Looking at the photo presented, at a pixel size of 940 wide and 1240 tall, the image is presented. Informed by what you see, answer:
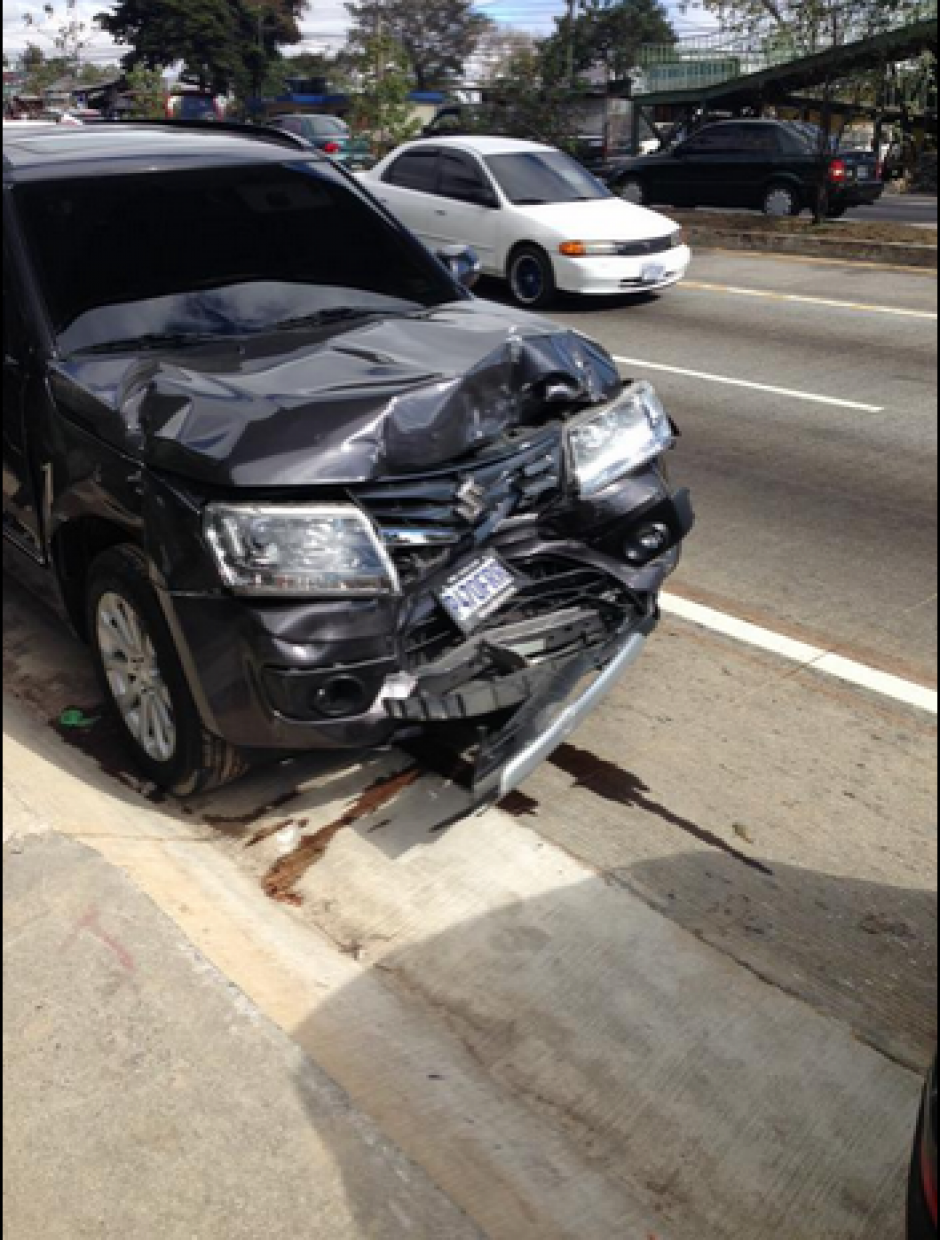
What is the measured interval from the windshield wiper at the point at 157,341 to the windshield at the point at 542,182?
27.2ft

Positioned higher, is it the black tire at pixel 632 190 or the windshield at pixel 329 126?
the windshield at pixel 329 126

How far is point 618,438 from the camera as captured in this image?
3596mm

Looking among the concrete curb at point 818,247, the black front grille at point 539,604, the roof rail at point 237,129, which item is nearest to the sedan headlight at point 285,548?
the black front grille at point 539,604

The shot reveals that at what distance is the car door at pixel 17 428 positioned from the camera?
372cm

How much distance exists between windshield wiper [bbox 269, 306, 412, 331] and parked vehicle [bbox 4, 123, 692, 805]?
0.07 feet

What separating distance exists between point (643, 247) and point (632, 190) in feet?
8.23

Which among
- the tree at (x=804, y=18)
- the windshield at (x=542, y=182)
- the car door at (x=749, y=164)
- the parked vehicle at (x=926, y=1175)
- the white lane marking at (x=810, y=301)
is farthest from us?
the car door at (x=749, y=164)

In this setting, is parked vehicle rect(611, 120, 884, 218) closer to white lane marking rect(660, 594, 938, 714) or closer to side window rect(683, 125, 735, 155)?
side window rect(683, 125, 735, 155)

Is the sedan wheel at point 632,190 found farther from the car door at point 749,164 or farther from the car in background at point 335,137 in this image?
the car in background at point 335,137

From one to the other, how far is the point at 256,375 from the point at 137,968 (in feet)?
5.30

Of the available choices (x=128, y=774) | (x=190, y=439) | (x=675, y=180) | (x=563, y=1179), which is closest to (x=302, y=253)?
(x=190, y=439)

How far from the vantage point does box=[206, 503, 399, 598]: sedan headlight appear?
285 cm

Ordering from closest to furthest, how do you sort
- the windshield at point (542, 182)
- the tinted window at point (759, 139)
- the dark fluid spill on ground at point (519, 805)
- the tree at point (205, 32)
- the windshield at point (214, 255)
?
1. the dark fluid spill on ground at point (519, 805)
2. the windshield at point (214, 255)
3. the tree at point (205, 32)
4. the windshield at point (542, 182)
5. the tinted window at point (759, 139)

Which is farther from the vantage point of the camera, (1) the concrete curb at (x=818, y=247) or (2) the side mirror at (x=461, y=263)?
(1) the concrete curb at (x=818, y=247)
